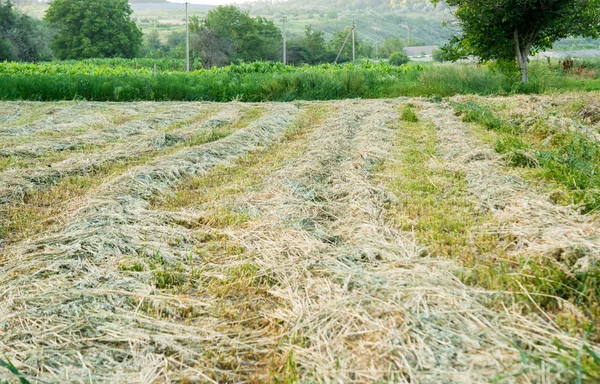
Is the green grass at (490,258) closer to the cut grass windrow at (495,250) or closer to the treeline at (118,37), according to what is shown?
the cut grass windrow at (495,250)

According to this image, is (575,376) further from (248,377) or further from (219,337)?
(219,337)

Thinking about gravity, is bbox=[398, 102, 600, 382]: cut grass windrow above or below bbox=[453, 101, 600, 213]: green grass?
below

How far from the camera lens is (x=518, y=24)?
1417 centimetres

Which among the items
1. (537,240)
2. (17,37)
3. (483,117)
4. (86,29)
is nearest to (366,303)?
(537,240)

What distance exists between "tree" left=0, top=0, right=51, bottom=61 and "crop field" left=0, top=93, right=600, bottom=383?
49639mm

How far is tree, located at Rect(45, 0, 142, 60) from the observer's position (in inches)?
2240

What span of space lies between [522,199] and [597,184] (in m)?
0.74

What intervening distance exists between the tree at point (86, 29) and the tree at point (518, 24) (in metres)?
52.1

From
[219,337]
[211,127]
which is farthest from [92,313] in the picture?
[211,127]

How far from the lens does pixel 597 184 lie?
405 cm

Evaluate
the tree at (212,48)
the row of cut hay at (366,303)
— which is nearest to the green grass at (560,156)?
the row of cut hay at (366,303)

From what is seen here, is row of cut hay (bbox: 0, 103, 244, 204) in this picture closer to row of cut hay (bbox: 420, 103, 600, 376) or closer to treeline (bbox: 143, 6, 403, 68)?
row of cut hay (bbox: 420, 103, 600, 376)

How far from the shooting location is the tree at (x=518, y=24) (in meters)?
13.4

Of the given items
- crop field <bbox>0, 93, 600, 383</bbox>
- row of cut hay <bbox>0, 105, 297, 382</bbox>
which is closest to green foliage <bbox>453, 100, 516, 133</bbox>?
crop field <bbox>0, 93, 600, 383</bbox>
